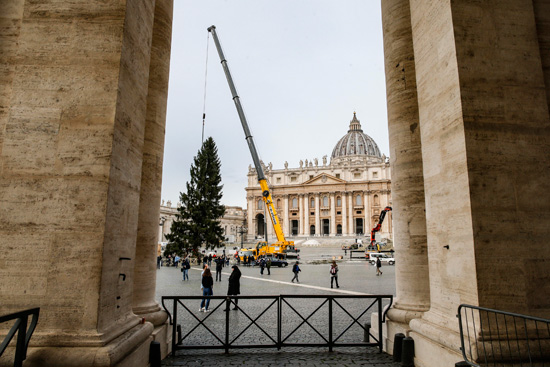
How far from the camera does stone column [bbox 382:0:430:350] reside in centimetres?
477

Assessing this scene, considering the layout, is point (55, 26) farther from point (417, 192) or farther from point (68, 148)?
point (417, 192)

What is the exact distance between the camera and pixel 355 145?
109062 millimetres

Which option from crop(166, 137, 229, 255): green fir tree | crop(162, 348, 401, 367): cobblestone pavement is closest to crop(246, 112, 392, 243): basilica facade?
crop(166, 137, 229, 255): green fir tree

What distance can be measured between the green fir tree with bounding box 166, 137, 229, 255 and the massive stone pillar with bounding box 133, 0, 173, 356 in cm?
2824

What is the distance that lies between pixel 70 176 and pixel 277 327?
4179 millimetres

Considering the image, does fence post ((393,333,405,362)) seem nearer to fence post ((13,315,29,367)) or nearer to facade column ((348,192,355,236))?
fence post ((13,315,29,367))

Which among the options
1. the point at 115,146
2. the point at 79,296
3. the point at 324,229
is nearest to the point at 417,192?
the point at 115,146

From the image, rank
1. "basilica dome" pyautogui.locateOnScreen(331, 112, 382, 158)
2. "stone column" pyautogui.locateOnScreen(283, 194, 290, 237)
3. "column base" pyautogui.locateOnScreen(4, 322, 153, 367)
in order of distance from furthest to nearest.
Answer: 1. "basilica dome" pyautogui.locateOnScreen(331, 112, 382, 158)
2. "stone column" pyautogui.locateOnScreen(283, 194, 290, 237)
3. "column base" pyautogui.locateOnScreen(4, 322, 153, 367)

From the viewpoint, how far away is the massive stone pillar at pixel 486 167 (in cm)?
322

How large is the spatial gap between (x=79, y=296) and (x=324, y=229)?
280 ft

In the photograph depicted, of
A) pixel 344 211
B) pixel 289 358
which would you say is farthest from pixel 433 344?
pixel 344 211

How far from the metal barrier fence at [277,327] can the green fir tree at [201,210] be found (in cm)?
2429

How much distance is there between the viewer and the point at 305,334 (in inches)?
244

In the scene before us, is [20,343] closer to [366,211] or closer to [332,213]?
[366,211]
